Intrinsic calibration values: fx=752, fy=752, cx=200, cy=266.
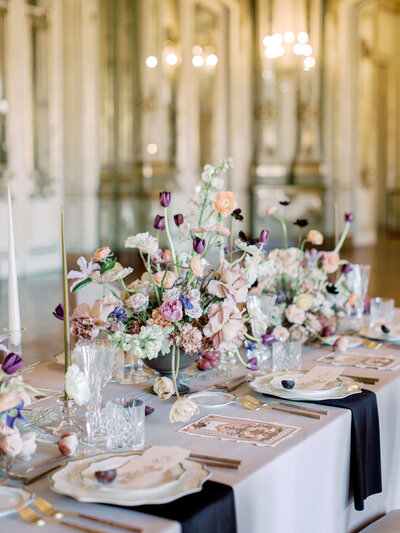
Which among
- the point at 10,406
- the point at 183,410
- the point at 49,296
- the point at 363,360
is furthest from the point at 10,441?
the point at 49,296

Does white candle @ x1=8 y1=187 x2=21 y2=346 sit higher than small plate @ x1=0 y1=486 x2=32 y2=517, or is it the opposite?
white candle @ x1=8 y1=187 x2=21 y2=346

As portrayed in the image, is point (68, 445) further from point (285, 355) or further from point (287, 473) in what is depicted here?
point (285, 355)

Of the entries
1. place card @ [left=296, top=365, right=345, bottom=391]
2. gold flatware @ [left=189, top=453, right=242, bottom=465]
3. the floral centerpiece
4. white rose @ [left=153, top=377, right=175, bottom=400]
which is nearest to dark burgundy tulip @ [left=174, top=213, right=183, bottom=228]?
the floral centerpiece

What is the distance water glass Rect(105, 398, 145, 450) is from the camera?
1469mm

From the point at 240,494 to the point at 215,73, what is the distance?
11.2 meters

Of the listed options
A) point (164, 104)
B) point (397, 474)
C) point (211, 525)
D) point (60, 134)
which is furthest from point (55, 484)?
point (164, 104)

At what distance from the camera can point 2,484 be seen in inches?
53.3

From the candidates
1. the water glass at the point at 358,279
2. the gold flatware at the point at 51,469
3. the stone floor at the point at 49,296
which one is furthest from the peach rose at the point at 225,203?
the stone floor at the point at 49,296

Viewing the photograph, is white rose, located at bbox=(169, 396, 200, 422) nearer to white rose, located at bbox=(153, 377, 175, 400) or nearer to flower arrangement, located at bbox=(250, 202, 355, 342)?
white rose, located at bbox=(153, 377, 175, 400)

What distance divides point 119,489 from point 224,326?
2.11ft

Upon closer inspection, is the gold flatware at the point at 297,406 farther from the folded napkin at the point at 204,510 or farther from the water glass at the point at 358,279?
the water glass at the point at 358,279

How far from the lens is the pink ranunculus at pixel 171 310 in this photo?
70.2 inches

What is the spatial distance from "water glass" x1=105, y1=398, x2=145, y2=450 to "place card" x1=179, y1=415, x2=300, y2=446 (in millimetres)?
164

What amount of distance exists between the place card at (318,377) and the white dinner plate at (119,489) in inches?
24.9
